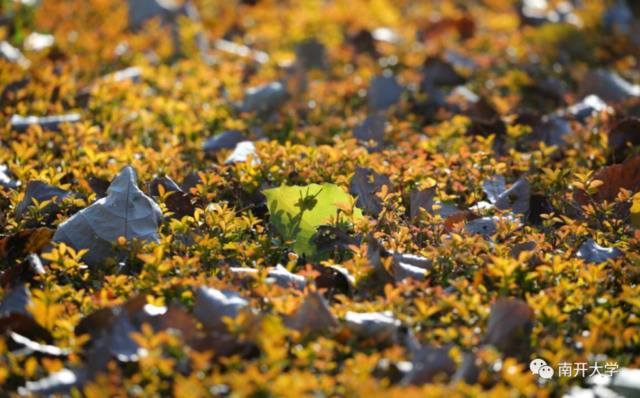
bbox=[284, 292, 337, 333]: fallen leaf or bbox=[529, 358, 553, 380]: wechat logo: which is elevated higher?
bbox=[284, 292, 337, 333]: fallen leaf

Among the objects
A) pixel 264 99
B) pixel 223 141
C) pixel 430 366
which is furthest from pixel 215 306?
pixel 264 99

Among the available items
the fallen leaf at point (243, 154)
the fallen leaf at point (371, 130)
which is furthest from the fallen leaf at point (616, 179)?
the fallen leaf at point (243, 154)

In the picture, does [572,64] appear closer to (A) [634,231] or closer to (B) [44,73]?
(A) [634,231]

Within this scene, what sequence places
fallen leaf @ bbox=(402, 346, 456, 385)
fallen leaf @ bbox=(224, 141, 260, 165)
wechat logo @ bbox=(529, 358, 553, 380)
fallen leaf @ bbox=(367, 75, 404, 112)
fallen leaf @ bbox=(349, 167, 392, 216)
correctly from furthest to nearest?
fallen leaf @ bbox=(367, 75, 404, 112)
fallen leaf @ bbox=(224, 141, 260, 165)
fallen leaf @ bbox=(349, 167, 392, 216)
wechat logo @ bbox=(529, 358, 553, 380)
fallen leaf @ bbox=(402, 346, 456, 385)

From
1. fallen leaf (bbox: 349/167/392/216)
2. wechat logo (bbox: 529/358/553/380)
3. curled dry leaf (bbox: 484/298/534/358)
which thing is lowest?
fallen leaf (bbox: 349/167/392/216)

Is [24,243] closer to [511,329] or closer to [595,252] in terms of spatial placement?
[511,329]

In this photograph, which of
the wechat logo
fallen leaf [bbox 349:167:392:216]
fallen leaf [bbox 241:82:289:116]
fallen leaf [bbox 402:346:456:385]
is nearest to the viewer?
fallen leaf [bbox 402:346:456:385]

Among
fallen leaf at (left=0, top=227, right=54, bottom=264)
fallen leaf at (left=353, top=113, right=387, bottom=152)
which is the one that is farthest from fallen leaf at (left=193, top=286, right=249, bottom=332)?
fallen leaf at (left=353, top=113, right=387, bottom=152)

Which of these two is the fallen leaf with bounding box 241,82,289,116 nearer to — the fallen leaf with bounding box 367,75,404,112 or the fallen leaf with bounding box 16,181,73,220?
the fallen leaf with bounding box 367,75,404,112
